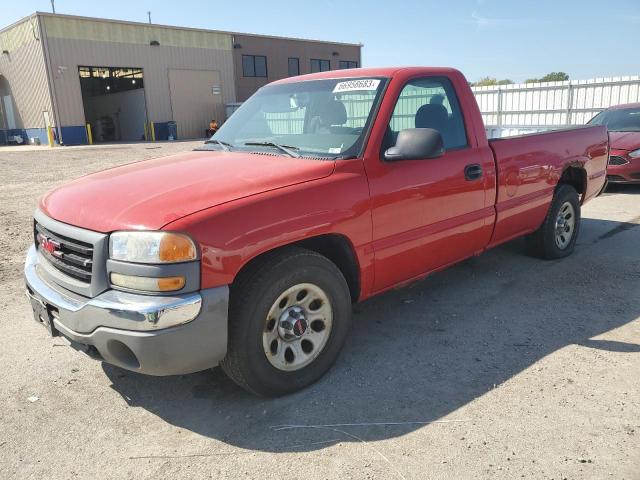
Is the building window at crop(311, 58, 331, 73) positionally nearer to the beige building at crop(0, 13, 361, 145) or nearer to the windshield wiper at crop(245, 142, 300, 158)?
the beige building at crop(0, 13, 361, 145)

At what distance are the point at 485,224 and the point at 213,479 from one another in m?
2.91

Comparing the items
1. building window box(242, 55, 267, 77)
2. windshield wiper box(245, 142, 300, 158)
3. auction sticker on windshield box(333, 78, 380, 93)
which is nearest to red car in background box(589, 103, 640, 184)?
auction sticker on windshield box(333, 78, 380, 93)

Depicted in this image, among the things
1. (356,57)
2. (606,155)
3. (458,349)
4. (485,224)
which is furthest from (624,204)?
(356,57)

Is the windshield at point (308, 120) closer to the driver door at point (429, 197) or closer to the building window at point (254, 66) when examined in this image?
the driver door at point (429, 197)

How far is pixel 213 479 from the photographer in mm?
2484

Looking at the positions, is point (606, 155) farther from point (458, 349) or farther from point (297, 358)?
point (297, 358)

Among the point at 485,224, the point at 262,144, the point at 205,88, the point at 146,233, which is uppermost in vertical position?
the point at 205,88

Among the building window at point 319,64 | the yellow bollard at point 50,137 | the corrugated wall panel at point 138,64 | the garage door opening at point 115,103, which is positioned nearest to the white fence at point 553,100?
the corrugated wall panel at point 138,64

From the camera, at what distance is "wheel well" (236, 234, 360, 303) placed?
10.7 ft

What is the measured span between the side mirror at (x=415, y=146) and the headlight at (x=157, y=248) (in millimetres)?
1490

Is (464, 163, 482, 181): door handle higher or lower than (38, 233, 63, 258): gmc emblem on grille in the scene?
higher

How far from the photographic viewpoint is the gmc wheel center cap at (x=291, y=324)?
3.06 metres

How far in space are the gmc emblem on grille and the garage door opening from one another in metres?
31.6

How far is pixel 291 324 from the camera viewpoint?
3.06 metres
